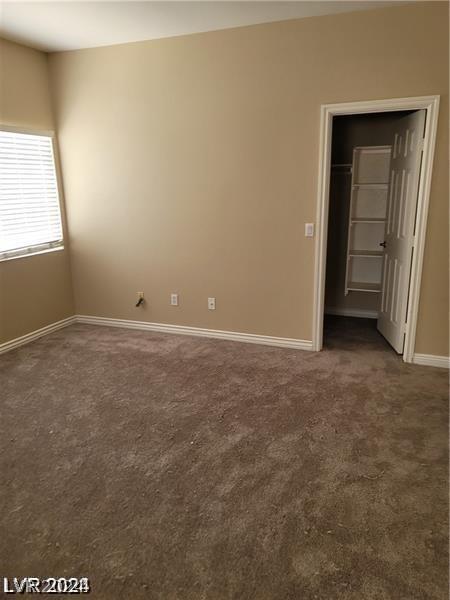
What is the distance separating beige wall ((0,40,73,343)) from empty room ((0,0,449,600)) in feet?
0.08

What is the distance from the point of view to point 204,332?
14.6 feet

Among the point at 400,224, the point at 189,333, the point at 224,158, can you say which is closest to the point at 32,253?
the point at 189,333

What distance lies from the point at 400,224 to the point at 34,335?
3.79m

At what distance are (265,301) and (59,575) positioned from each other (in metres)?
2.84

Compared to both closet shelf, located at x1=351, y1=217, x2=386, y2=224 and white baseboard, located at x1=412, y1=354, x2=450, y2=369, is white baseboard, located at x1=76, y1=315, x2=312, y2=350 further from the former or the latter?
closet shelf, located at x1=351, y1=217, x2=386, y2=224

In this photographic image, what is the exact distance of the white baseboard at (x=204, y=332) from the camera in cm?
412

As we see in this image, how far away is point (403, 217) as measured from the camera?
3.80 meters

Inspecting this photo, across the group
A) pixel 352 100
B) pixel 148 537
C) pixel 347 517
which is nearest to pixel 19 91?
pixel 352 100

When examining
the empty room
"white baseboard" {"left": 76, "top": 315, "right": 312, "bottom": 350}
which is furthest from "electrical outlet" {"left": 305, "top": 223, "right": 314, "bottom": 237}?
"white baseboard" {"left": 76, "top": 315, "right": 312, "bottom": 350}

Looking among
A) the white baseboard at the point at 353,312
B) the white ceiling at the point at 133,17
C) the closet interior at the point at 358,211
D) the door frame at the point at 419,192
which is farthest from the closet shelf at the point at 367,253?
the white ceiling at the point at 133,17

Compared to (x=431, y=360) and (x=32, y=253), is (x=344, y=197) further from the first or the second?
(x=32, y=253)

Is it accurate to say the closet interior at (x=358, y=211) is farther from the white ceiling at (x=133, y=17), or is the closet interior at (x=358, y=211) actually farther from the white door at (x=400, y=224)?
the white ceiling at (x=133, y=17)

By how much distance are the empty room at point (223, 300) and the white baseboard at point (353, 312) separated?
3 centimetres

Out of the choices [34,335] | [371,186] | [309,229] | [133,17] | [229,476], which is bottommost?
[229,476]
